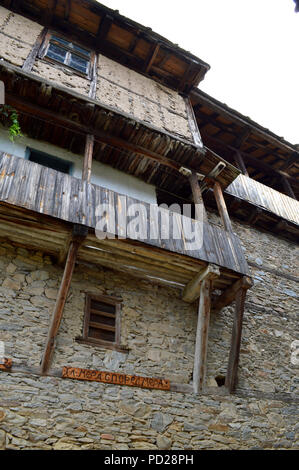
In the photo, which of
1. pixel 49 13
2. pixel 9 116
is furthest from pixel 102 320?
pixel 49 13

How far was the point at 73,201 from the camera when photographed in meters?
5.67

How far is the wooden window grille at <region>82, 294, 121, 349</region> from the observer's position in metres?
5.71

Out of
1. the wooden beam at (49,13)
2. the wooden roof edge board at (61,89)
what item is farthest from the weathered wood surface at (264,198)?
the wooden beam at (49,13)

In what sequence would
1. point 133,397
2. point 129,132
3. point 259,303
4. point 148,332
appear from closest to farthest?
point 133,397 < point 148,332 < point 129,132 < point 259,303

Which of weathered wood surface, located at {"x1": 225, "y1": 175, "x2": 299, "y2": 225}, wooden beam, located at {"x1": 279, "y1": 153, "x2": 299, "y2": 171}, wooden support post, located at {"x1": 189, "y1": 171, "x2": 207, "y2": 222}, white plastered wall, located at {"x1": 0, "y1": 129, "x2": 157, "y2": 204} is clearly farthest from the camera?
wooden beam, located at {"x1": 279, "y1": 153, "x2": 299, "y2": 171}

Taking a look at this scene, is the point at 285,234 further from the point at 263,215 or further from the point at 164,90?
the point at 164,90

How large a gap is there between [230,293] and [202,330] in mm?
1143

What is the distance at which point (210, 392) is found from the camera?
5.91 m

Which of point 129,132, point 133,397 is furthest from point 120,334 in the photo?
point 129,132

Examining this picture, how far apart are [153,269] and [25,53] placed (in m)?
5.30

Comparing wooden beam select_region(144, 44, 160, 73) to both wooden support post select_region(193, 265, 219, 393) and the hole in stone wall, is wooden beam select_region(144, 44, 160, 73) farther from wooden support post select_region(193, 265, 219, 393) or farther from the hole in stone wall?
the hole in stone wall

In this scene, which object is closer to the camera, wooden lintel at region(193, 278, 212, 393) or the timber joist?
the timber joist

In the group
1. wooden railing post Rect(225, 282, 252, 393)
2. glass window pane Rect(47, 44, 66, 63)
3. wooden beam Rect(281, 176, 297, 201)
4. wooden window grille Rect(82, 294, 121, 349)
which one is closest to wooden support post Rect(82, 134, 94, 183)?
wooden window grille Rect(82, 294, 121, 349)

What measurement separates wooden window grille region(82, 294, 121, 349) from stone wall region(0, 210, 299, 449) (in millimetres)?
141
